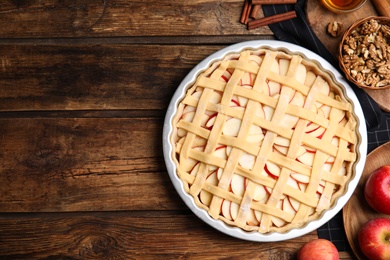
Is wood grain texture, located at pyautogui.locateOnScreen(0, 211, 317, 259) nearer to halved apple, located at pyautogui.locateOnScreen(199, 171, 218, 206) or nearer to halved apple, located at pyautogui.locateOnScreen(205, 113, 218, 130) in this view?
halved apple, located at pyautogui.locateOnScreen(199, 171, 218, 206)

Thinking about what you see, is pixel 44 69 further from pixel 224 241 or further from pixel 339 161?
pixel 339 161

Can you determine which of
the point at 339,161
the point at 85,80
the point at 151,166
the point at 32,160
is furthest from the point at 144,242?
the point at 339,161

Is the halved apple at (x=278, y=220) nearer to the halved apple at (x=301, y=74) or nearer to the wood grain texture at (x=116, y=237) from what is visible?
the wood grain texture at (x=116, y=237)

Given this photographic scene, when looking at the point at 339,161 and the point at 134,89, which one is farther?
the point at 134,89

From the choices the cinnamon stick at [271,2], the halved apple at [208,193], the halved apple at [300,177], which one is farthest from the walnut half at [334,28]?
the halved apple at [208,193]

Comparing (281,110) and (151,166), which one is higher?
(281,110)

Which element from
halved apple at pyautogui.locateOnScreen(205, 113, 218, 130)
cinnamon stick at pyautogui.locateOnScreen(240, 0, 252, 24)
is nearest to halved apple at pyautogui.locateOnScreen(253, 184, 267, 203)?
halved apple at pyautogui.locateOnScreen(205, 113, 218, 130)

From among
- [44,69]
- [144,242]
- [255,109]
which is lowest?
[144,242]
